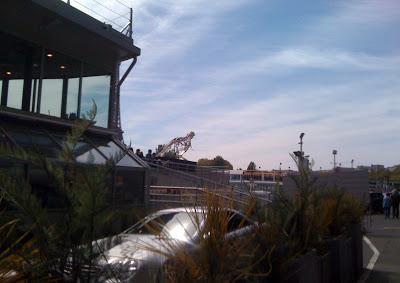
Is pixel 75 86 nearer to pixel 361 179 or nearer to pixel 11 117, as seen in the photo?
pixel 11 117

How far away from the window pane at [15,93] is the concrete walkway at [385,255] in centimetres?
999

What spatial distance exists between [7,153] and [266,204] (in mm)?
4078

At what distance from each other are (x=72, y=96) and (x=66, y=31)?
2.11 meters

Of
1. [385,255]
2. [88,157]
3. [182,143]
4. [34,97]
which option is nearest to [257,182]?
[385,255]

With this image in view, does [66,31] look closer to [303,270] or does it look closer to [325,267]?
[325,267]

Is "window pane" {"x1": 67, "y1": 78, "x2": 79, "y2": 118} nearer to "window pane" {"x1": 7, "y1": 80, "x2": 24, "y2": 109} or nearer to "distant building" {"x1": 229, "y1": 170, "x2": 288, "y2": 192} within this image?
"window pane" {"x1": 7, "y1": 80, "x2": 24, "y2": 109}

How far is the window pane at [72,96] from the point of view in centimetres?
1686

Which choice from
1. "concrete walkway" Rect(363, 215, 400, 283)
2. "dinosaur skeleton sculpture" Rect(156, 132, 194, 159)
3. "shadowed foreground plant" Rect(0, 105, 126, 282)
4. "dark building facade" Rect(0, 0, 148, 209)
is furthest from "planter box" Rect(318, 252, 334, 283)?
"dinosaur skeleton sculpture" Rect(156, 132, 194, 159)

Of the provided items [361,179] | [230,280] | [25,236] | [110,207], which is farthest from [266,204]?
[361,179]

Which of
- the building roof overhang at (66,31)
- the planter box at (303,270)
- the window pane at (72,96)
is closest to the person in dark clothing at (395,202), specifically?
the building roof overhang at (66,31)

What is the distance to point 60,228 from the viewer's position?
3.72 m

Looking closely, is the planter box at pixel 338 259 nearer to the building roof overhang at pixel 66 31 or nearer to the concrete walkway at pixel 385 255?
the concrete walkway at pixel 385 255

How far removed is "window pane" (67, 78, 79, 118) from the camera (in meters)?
16.9

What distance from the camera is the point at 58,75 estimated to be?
16.7 m
